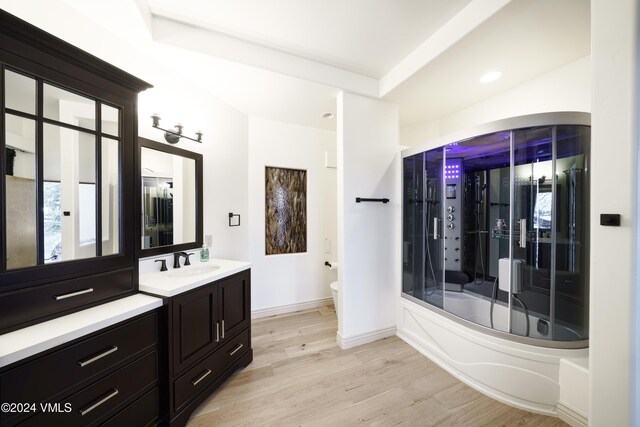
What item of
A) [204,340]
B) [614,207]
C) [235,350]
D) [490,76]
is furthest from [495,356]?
[490,76]

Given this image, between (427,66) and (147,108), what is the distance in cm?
234

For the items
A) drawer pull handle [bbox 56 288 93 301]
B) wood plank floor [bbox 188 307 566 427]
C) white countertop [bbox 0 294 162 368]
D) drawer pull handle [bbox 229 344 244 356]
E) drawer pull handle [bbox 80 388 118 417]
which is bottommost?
wood plank floor [bbox 188 307 566 427]

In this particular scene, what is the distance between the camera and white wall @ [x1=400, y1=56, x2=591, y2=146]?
184 cm

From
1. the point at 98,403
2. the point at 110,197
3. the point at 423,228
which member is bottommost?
the point at 98,403

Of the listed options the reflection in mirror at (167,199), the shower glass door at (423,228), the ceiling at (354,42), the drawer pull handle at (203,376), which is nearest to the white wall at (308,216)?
the ceiling at (354,42)

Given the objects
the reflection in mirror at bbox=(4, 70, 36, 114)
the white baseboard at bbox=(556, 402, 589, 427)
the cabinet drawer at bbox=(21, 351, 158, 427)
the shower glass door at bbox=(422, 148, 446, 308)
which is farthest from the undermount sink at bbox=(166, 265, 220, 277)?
the white baseboard at bbox=(556, 402, 589, 427)

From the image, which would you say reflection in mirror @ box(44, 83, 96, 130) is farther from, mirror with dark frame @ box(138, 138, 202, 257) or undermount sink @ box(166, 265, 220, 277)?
undermount sink @ box(166, 265, 220, 277)

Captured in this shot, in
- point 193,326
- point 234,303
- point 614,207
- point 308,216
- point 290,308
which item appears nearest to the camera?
point 614,207

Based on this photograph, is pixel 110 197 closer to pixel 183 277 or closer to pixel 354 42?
pixel 183 277

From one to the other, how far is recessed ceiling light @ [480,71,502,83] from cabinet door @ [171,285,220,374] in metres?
2.95

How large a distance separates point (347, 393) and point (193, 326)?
1.23 m

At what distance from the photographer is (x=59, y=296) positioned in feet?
3.79

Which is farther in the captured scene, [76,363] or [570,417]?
[570,417]

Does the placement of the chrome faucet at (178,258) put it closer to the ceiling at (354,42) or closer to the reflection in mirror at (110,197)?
the reflection in mirror at (110,197)
